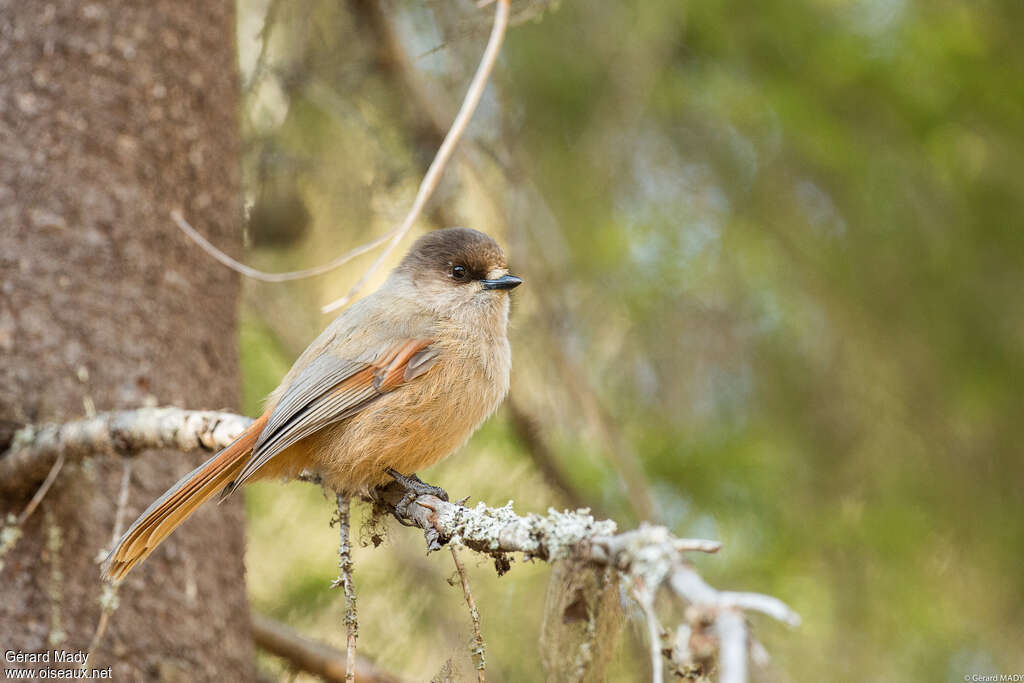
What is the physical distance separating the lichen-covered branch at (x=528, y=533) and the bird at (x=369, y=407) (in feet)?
0.35

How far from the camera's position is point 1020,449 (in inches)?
187

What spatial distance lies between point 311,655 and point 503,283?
1525mm

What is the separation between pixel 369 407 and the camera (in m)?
3.05

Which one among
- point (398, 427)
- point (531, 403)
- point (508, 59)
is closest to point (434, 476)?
point (531, 403)

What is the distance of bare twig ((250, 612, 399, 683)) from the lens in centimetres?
349

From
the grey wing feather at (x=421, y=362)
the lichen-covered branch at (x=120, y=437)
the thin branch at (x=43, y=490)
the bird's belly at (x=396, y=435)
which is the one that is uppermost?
the grey wing feather at (x=421, y=362)

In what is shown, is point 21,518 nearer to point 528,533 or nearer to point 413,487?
point 413,487

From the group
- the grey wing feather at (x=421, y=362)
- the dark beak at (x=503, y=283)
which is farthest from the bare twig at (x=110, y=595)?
the dark beak at (x=503, y=283)

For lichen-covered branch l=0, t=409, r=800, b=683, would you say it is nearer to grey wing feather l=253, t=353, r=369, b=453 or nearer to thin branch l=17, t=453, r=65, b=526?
thin branch l=17, t=453, r=65, b=526

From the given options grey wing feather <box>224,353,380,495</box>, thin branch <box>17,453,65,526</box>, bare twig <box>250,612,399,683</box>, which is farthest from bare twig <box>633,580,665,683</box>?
bare twig <box>250,612,399,683</box>

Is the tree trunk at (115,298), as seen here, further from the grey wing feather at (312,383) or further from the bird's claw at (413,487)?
the bird's claw at (413,487)

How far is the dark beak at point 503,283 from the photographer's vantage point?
11.4 feet

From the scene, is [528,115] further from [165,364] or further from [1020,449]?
[1020,449]

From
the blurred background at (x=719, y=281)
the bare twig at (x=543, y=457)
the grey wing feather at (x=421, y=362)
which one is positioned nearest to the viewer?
the grey wing feather at (x=421, y=362)
